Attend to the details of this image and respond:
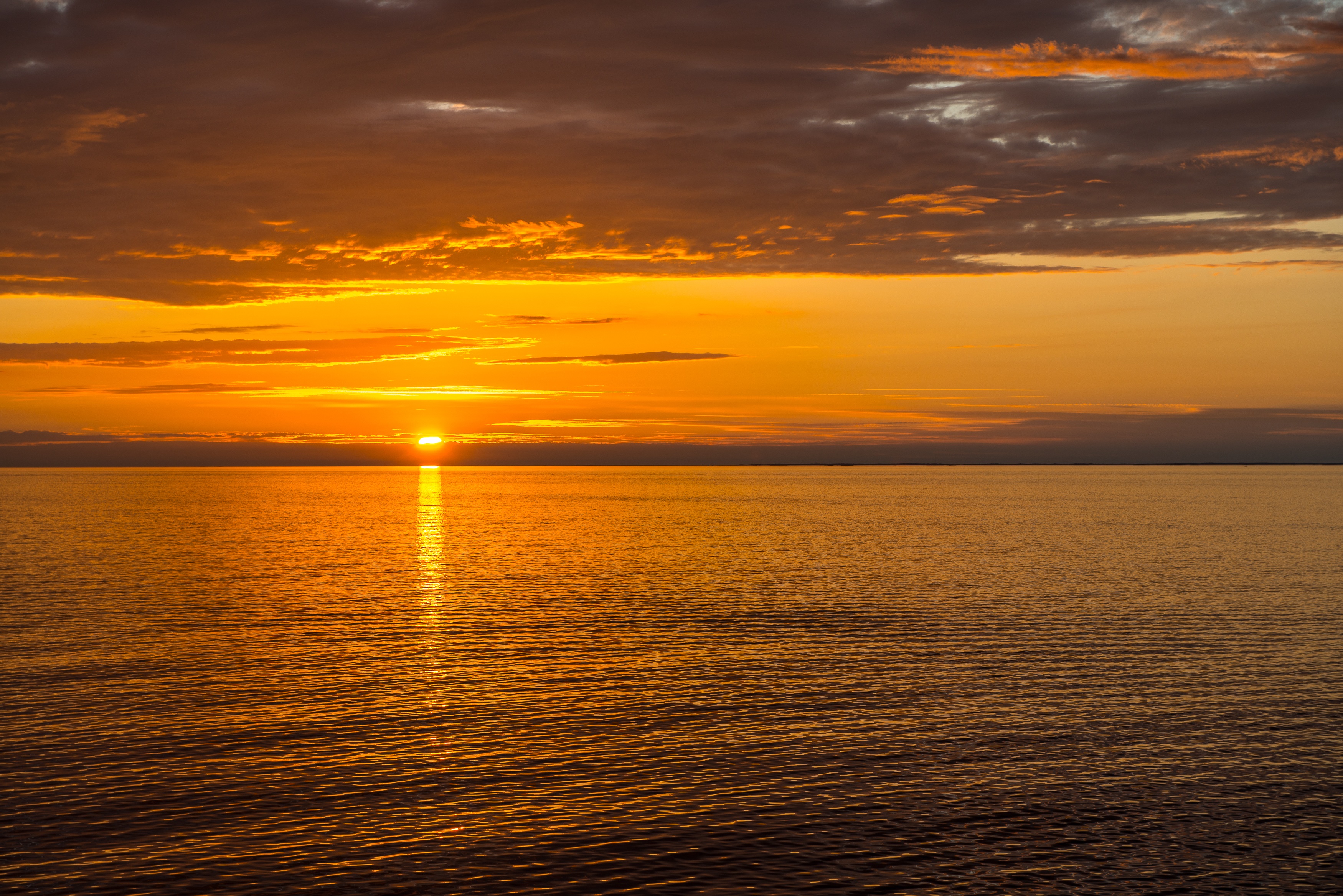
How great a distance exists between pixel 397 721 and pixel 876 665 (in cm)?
2108

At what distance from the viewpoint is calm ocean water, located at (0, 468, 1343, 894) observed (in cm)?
2305

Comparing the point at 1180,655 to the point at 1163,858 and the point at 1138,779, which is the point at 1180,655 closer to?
the point at 1138,779

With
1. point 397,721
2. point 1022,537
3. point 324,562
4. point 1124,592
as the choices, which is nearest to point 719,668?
point 397,721

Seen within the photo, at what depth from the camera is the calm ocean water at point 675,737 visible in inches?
907

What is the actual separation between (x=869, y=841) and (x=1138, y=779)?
9.43m

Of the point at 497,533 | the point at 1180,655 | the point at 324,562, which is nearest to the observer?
the point at 1180,655

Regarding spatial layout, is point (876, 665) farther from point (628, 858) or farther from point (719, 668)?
point (628, 858)

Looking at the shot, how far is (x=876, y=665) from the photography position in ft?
146

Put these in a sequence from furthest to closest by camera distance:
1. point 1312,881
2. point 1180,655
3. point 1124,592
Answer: point 1124,592, point 1180,655, point 1312,881

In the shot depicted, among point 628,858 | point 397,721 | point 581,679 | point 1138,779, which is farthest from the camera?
point 581,679

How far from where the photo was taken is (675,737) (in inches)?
1298

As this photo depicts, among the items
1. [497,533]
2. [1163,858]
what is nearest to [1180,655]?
[1163,858]

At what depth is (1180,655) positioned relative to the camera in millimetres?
46219

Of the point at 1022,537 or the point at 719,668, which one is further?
the point at 1022,537
